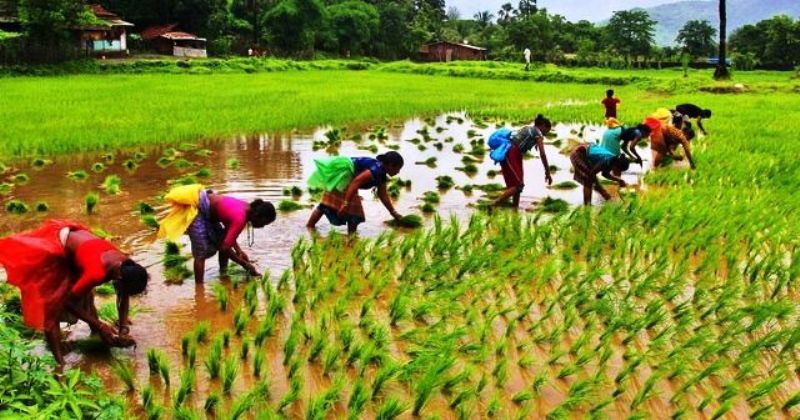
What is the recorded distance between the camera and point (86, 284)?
3.55 meters

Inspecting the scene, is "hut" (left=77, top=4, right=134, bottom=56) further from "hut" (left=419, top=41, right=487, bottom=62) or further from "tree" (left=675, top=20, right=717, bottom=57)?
"tree" (left=675, top=20, right=717, bottom=57)

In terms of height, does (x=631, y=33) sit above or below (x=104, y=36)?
above

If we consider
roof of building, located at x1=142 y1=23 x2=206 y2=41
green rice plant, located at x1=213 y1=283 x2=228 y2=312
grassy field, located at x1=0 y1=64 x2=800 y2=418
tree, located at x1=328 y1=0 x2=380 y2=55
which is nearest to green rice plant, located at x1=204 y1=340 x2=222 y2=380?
grassy field, located at x1=0 y1=64 x2=800 y2=418

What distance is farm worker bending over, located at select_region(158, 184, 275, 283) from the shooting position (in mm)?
4871

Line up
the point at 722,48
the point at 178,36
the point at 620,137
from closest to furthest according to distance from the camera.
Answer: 1. the point at 620,137
2. the point at 722,48
3. the point at 178,36

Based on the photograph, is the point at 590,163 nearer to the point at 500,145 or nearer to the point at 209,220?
the point at 500,145

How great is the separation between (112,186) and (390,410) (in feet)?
19.6

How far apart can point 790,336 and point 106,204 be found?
6485mm

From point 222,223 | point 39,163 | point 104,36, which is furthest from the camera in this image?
point 104,36

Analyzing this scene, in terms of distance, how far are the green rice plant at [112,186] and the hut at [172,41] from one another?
3232 centimetres

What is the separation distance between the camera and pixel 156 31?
3991cm

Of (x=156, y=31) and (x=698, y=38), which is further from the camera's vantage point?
(x=698, y=38)

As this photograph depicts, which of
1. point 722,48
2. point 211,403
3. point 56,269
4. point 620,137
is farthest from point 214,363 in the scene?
point 722,48

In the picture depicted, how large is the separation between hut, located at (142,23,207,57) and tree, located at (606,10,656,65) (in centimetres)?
3004
